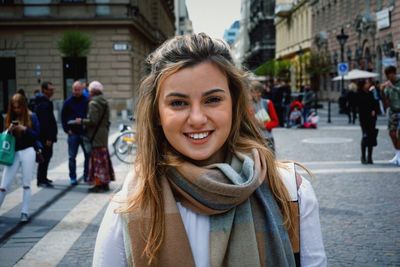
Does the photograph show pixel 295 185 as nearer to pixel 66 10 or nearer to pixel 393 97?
pixel 393 97

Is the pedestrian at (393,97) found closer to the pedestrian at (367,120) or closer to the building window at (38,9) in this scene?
the pedestrian at (367,120)

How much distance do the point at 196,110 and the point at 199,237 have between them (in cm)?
41

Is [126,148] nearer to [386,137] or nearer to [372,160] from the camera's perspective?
[372,160]

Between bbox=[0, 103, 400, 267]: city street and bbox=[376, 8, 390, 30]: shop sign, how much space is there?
2003 centimetres

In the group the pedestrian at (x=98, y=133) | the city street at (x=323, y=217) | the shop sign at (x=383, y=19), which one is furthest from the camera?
the shop sign at (x=383, y=19)

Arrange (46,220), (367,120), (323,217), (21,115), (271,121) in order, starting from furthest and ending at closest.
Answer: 1. (367,120)
2. (271,121)
3. (21,115)
4. (46,220)
5. (323,217)

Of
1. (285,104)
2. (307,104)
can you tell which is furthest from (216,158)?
(285,104)

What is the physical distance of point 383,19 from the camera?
31.1 meters

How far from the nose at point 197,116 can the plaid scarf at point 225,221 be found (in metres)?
0.14

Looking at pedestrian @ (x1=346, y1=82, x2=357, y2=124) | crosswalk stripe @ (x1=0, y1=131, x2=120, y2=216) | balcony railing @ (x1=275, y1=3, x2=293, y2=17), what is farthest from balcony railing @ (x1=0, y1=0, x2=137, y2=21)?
balcony railing @ (x1=275, y1=3, x2=293, y2=17)

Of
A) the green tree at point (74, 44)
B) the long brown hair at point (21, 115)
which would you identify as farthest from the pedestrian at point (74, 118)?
the green tree at point (74, 44)

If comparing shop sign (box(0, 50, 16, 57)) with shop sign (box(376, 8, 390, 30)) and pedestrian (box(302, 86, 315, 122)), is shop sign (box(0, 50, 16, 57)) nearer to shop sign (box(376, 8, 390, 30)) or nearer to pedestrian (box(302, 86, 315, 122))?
pedestrian (box(302, 86, 315, 122))

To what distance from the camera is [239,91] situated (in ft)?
6.57

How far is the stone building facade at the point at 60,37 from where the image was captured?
30.4 meters
